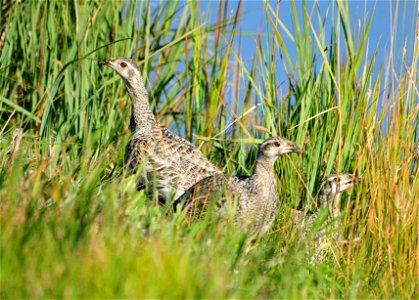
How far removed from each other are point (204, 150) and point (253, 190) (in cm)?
198

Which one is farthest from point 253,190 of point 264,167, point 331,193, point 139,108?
point 139,108

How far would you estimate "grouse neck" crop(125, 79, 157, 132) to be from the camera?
26.3 feet

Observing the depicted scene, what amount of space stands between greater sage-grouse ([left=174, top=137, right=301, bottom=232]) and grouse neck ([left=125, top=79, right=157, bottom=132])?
1.24 m

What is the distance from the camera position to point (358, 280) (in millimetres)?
4973

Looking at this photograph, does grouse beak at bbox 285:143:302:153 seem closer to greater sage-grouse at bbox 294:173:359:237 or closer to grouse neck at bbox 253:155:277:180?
grouse neck at bbox 253:155:277:180

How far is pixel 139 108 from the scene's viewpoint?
8055 mm

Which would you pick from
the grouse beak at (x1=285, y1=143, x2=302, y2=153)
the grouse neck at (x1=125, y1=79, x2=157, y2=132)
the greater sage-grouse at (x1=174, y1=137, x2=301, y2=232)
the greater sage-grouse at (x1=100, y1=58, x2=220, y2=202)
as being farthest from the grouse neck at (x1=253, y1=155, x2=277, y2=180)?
the grouse neck at (x1=125, y1=79, x2=157, y2=132)

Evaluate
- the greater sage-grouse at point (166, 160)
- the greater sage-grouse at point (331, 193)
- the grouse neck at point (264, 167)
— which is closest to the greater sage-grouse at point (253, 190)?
the grouse neck at point (264, 167)

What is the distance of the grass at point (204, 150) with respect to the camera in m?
3.70

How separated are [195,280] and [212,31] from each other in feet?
21.4

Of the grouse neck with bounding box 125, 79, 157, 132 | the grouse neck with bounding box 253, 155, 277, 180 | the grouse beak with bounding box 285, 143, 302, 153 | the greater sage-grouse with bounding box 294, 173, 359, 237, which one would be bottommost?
the greater sage-grouse with bounding box 294, 173, 359, 237

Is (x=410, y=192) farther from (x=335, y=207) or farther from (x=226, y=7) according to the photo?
(x=226, y=7)

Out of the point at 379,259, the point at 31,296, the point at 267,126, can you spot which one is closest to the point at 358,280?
the point at 379,259

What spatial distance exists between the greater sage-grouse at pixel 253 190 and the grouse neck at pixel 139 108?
1.24 metres
